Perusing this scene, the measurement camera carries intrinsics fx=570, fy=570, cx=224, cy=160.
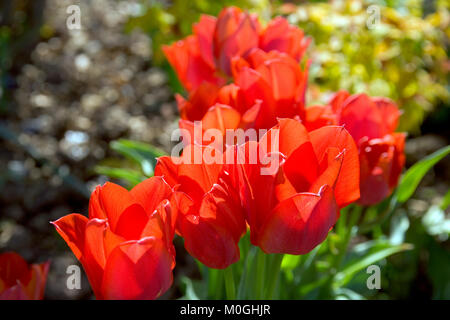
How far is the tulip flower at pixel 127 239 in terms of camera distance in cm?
62

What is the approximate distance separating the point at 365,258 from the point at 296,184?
0.72 meters

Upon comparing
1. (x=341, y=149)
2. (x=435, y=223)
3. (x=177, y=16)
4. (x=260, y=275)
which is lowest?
(x=435, y=223)

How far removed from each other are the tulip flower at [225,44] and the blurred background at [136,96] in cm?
33

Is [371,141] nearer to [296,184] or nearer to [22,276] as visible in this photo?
[296,184]

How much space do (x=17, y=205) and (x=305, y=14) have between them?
131cm

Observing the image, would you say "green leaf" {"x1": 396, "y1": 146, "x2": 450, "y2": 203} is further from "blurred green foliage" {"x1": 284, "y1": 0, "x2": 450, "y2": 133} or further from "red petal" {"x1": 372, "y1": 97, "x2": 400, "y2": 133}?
"blurred green foliage" {"x1": 284, "y1": 0, "x2": 450, "y2": 133}

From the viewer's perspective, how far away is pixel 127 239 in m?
0.67

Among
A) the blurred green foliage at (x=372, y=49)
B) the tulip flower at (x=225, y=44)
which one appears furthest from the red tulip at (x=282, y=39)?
the blurred green foliage at (x=372, y=49)

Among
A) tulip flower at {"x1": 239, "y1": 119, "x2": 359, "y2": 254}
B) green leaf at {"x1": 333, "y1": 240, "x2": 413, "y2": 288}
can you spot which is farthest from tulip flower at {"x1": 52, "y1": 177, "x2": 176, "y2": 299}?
green leaf at {"x1": 333, "y1": 240, "x2": 413, "y2": 288}

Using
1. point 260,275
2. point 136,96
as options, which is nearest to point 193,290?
point 260,275

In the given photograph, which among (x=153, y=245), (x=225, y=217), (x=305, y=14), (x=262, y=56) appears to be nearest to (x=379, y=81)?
(x=305, y=14)

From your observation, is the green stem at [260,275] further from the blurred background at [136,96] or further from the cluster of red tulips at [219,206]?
the blurred background at [136,96]

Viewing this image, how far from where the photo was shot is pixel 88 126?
8.74 ft

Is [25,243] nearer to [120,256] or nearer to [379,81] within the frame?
[379,81]
